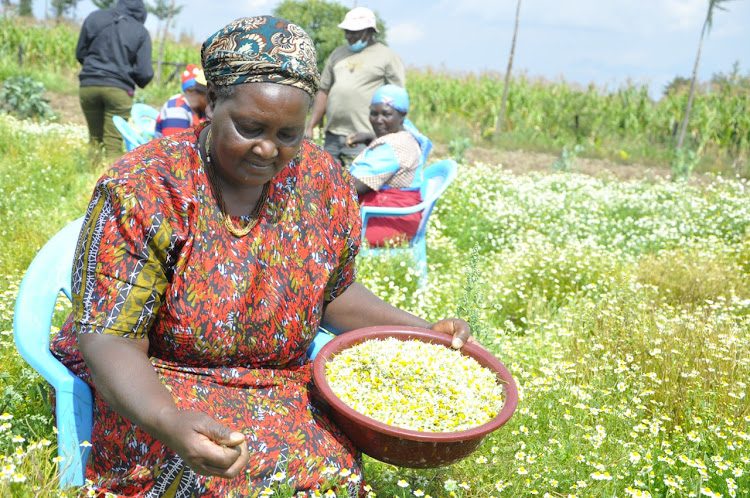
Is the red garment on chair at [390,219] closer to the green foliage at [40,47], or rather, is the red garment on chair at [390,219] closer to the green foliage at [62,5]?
the green foliage at [40,47]

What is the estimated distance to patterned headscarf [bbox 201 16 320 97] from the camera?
1735 millimetres

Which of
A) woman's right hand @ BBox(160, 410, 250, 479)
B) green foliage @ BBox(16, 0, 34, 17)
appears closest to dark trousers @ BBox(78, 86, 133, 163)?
woman's right hand @ BBox(160, 410, 250, 479)

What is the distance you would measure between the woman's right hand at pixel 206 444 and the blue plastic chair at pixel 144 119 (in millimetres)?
4762

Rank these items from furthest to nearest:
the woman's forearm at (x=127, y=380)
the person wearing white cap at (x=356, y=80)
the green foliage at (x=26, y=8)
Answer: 1. the green foliage at (x=26, y=8)
2. the person wearing white cap at (x=356, y=80)
3. the woman's forearm at (x=127, y=380)

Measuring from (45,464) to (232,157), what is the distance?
1.04 m

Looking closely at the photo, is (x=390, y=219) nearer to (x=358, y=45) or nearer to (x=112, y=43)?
(x=358, y=45)

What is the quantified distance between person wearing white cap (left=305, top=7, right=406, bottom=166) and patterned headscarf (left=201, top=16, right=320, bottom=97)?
4428mm

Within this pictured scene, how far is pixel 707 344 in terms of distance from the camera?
3377 millimetres

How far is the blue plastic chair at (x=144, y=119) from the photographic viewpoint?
6086 millimetres

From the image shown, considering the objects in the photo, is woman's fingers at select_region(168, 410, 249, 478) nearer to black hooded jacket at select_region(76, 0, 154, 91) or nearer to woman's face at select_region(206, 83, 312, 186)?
woman's face at select_region(206, 83, 312, 186)

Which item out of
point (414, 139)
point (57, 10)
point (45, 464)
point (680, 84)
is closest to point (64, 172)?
point (414, 139)

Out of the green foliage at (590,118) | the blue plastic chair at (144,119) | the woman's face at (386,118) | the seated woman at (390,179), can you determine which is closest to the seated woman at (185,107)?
the blue plastic chair at (144,119)

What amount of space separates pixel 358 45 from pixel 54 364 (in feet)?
16.5

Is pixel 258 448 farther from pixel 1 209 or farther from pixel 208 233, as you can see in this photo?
pixel 1 209
